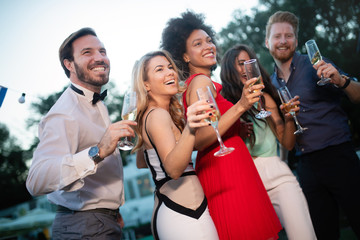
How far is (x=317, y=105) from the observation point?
3.03 m

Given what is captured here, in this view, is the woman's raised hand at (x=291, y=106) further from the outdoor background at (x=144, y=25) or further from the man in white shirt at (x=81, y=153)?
the outdoor background at (x=144, y=25)

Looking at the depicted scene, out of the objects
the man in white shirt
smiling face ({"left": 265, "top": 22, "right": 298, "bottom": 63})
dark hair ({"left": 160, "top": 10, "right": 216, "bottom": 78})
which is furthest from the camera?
smiling face ({"left": 265, "top": 22, "right": 298, "bottom": 63})

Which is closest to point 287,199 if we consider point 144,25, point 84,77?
point 84,77

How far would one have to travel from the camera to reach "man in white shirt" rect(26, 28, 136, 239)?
1.82 metres

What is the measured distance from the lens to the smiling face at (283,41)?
3.37m

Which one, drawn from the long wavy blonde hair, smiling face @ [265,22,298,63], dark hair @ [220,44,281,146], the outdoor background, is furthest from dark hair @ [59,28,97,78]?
the outdoor background

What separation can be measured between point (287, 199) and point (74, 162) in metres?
1.78

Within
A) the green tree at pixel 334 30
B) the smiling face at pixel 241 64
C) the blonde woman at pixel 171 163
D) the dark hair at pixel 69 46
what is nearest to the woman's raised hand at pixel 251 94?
the blonde woman at pixel 171 163

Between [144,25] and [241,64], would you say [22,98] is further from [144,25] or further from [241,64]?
[144,25]

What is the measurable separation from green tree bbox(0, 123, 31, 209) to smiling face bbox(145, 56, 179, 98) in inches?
1106

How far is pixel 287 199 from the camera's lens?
7.68 ft

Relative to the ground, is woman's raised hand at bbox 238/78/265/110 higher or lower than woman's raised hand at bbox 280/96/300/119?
higher

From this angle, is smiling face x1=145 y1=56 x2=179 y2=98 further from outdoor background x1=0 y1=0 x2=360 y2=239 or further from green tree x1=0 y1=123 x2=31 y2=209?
green tree x1=0 y1=123 x2=31 y2=209

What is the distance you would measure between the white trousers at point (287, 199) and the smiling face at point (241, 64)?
0.89 metres
